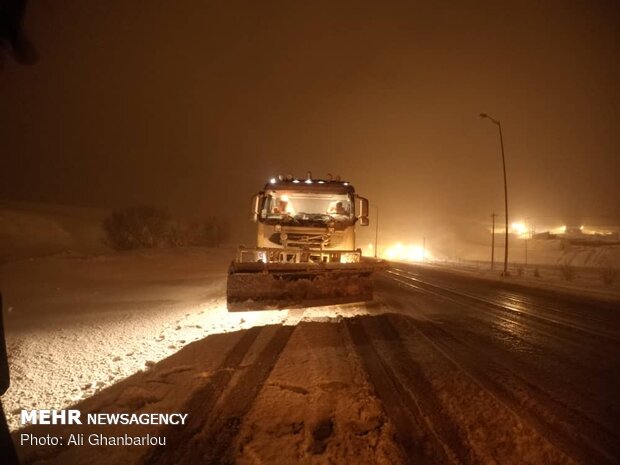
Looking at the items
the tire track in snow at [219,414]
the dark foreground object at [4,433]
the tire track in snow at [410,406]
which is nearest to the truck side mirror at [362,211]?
the tire track in snow at [410,406]

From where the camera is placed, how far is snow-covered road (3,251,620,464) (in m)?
3.36

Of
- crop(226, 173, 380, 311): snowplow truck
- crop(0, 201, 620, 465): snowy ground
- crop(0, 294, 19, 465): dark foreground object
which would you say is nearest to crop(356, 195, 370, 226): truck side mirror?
crop(226, 173, 380, 311): snowplow truck

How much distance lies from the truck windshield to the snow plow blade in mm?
1716

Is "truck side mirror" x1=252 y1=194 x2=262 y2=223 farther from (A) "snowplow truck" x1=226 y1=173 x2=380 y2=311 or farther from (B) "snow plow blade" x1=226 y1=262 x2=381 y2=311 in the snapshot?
(B) "snow plow blade" x1=226 y1=262 x2=381 y2=311

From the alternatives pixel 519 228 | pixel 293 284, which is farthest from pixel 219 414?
pixel 519 228

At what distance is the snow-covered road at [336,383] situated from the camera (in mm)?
3363

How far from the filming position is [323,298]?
33.3 ft

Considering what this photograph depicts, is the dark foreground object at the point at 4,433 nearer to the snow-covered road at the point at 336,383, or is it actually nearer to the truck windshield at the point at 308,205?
the snow-covered road at the point at 336,383

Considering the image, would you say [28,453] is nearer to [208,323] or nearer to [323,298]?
[208,323]

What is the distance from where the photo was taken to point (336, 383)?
482cm

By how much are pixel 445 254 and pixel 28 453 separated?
83818mm

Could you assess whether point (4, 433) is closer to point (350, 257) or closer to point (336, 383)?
point (336, 383)

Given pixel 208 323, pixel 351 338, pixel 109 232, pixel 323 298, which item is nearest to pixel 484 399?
pixel 351 338

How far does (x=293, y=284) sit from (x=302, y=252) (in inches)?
36.1
